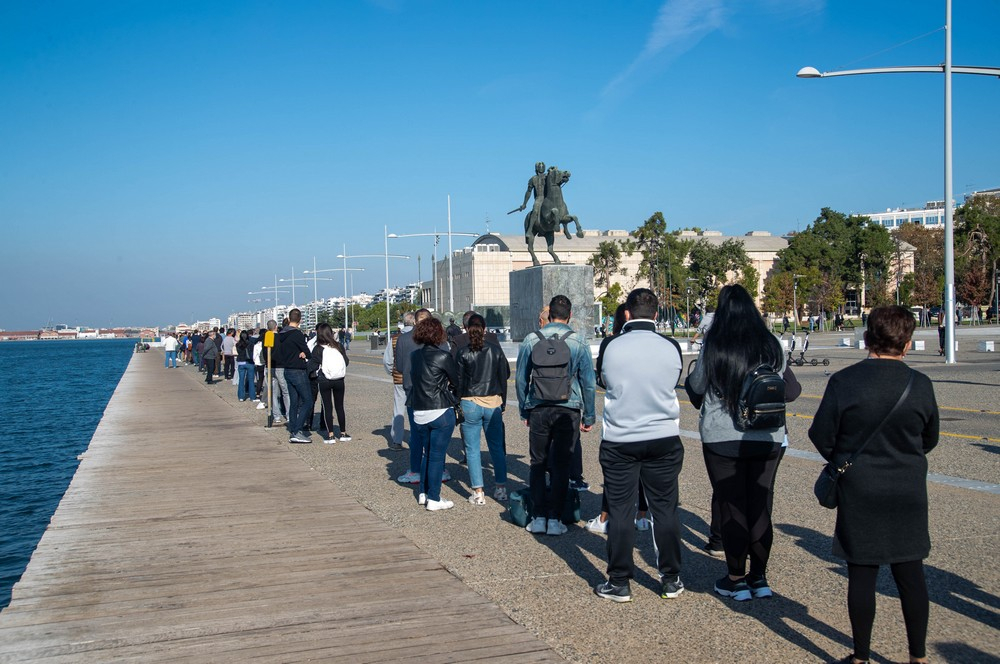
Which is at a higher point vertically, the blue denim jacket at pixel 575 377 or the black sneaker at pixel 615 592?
the blue denim jacket at pixel 575 377

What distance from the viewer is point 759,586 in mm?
5188

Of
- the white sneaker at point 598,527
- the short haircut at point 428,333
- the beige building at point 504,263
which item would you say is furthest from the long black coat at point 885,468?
the beige building at point 504,263

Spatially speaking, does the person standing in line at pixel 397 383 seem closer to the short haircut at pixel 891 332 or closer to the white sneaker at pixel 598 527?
the white sneaker at pixel 598 527

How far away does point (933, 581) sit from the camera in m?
5.33

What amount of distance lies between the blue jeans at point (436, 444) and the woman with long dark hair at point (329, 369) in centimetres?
420

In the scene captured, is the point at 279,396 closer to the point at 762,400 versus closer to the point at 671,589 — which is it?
the point at 671,589

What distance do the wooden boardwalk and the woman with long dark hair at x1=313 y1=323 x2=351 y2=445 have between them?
7.97ft

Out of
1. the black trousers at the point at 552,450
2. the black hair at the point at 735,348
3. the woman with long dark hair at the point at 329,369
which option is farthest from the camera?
the woman with long dark hair at the point at 329,369

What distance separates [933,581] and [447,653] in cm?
311

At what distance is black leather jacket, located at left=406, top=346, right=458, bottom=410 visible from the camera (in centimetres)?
777

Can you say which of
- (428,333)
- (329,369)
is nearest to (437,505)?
(428,333)

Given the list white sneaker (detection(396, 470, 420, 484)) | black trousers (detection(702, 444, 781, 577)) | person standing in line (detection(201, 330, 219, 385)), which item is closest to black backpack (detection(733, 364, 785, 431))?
black trousers (detection(702, 444, 781, 577))

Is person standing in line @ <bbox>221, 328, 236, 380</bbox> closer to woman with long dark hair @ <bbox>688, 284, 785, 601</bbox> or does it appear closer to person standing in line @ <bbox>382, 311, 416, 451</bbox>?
person standing in line @ <bbox>382, 311, 416, 451</bbox>

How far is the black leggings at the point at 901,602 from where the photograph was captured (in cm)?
394
